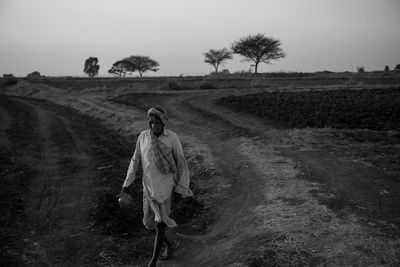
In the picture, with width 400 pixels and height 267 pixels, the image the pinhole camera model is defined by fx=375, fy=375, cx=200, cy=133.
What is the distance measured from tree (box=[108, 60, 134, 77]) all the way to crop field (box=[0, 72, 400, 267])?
55844 millimetres

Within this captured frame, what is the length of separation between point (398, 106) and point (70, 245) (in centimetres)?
1335

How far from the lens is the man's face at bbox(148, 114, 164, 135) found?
4.30 meters

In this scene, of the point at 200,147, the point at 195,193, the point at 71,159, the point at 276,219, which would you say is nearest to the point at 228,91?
the point at 200,147

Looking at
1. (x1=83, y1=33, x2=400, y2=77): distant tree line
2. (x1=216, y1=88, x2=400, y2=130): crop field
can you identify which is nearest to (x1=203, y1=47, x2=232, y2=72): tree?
(x1=83, y1=33, x2=400, y2=77): distant tree line

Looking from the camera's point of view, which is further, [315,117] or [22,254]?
[315,117]

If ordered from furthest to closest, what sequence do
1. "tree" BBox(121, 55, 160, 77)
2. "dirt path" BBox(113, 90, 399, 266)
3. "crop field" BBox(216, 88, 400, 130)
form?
"tree" BBox(121, 55, 160, 77)
"crop field" BBox(216, 88, 400, 130)
"dirt path" BBox(113, 90, 399, 266)

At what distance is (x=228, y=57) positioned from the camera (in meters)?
61.4

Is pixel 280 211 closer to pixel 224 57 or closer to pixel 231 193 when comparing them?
pixel 231 193

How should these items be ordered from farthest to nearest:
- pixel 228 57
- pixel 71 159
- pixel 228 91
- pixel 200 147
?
pixel 228 57 → pixel 228 91 → pixel 200 147 → pixel 71 159

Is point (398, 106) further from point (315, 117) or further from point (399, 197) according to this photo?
point (399, 197)

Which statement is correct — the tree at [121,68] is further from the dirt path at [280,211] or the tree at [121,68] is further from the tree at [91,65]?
the dirt path at [280,211]

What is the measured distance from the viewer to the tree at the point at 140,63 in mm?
68875

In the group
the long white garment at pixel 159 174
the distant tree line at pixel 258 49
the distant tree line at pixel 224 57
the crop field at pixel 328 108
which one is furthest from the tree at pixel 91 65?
the long white garment at pixel 159 174

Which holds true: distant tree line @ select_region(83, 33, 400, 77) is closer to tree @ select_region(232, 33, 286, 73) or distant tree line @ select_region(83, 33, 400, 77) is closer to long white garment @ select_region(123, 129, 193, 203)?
tree @ select_region(232, 33, 286, 73)
